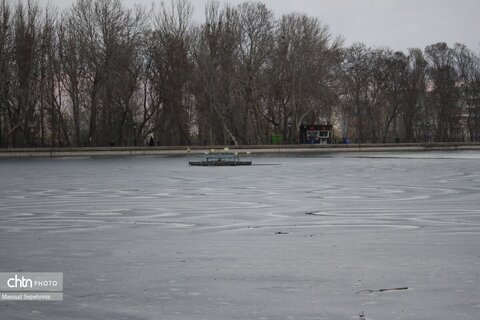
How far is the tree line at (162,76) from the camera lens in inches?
2726

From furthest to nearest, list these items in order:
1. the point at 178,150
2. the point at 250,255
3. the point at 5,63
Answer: the point at 178,150 < the point at 5,63 < the point at 250,255

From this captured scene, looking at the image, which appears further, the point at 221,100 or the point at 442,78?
the point at 442,78

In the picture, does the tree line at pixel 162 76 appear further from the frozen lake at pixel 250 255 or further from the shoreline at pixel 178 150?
the frozen lake at pixel 250 255

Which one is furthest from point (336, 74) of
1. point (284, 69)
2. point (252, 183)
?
point (252, 183)

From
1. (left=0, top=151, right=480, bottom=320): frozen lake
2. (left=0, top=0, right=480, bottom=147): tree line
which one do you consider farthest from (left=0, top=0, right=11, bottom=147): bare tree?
(left=0, top=151, right=480, bottom=320): frozen lake

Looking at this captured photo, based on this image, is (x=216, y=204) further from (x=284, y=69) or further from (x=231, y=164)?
(x=284, y=69)

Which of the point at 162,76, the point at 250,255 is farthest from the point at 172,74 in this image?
the point at 250,255

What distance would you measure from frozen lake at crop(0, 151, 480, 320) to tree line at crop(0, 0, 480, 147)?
52.6 meters

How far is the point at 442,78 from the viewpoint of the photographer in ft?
314

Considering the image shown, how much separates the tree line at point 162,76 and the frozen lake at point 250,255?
52.6 meters

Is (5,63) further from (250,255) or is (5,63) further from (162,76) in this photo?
(250,255)

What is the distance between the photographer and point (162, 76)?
74.6 m

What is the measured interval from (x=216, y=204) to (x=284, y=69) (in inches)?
2494

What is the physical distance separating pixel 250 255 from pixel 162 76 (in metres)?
66.4
